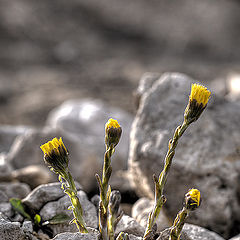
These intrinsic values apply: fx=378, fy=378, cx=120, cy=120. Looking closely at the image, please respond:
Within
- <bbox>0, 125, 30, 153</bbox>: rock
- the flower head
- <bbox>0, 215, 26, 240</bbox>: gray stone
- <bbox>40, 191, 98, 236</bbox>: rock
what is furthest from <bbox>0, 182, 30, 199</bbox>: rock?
<bbox>0, 125, 30, 153</bbox>: rock

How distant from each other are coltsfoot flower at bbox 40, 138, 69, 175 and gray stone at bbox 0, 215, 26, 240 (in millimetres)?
355

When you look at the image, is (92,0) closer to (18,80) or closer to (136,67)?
(136,67)

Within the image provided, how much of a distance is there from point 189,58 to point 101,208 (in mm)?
8316

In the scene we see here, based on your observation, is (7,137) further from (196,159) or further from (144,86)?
(196,159)

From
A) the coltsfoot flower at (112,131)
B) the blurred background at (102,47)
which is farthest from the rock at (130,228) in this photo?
the blurred background at (102,47)

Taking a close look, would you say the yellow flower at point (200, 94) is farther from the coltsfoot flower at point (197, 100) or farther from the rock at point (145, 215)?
the rock at point (145, 215)

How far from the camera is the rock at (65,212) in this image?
1.78 m

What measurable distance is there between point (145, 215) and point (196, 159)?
0.46 metres

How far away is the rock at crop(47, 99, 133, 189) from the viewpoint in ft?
10.1

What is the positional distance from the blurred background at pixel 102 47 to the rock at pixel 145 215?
12.8 feet

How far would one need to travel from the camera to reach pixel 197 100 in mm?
1361

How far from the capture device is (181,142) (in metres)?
2.31

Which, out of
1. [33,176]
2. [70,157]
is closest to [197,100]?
[33,176]

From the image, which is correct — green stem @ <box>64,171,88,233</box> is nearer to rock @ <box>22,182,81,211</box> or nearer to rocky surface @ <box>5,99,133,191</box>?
rock @ <box>22,182,81,211</box>
